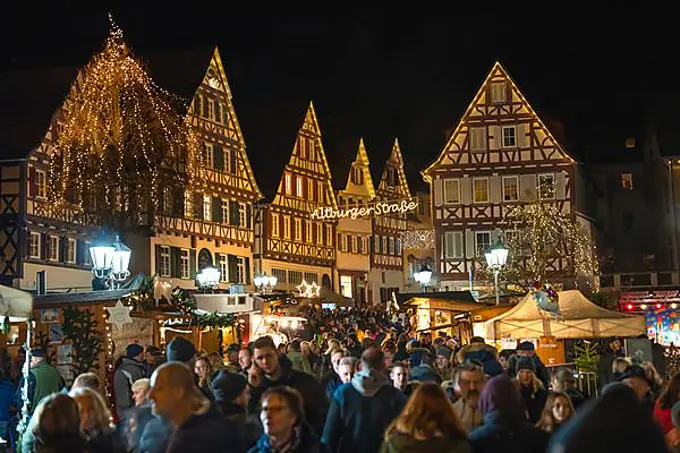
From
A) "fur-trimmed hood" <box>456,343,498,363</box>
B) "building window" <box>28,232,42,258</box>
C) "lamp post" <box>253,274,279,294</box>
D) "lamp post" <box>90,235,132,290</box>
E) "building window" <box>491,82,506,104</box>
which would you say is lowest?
"fur-trimmed hood" <box>456,343,498,363</box>

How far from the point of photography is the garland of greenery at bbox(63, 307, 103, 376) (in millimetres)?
20281

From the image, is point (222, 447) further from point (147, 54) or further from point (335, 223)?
point (335, 223)

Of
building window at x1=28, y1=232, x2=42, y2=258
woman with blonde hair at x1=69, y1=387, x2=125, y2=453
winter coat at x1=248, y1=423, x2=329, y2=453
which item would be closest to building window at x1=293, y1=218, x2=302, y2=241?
building window at x1=28, y1=232, x2=42, y2=258

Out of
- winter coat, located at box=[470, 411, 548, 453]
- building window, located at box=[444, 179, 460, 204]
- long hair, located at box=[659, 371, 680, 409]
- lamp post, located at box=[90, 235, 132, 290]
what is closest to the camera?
winter coat, located at box=[470, 411, 548, 453]

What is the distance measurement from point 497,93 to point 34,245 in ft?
79.3

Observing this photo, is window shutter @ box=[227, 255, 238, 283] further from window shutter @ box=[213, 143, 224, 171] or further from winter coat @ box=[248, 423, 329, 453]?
winter coat @ box=[248, 423, 329, 453]

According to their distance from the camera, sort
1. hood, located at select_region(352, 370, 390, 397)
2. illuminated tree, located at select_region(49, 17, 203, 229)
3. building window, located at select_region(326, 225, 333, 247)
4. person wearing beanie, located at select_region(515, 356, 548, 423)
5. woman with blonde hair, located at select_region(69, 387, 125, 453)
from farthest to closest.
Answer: building window, located at select_region(326, 225, 333, 247), illuminated tree, located at select_region(49, 17, 203, 229), person wearing beanie, located at select_region(515, 356, 548, 423), hood, located at select_region(352, 370, 390, 397), woman with blonde hair, located at select_region(69, 387, 125, 453)

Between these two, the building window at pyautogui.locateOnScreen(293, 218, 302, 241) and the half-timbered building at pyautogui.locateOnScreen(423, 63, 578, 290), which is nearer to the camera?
the half-timbered building at pyautogui.locateOnScreen(423, 63, 578, 290)

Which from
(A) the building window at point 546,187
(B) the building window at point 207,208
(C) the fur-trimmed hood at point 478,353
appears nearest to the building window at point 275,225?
(B) the building window at point 207,208

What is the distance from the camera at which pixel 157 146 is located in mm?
37875

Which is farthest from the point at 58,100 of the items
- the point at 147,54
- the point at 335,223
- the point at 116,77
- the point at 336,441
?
the point at 336,441

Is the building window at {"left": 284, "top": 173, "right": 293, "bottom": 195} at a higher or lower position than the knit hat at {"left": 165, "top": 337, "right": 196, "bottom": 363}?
higher

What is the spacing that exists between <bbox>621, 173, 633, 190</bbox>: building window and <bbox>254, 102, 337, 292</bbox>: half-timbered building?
16.8 m

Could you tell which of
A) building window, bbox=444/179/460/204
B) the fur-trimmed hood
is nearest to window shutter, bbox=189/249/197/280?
building window, bbox=444/179/460/204
